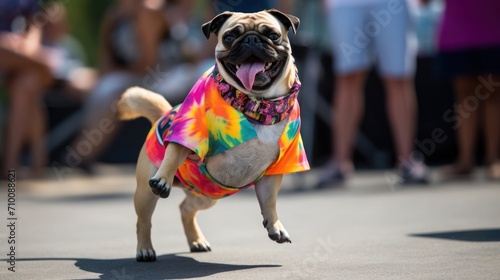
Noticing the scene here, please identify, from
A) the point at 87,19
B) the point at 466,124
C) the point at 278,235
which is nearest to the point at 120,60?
the point at 466,124

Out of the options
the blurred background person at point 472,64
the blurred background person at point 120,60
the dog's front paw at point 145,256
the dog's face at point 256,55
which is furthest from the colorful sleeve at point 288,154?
the blurred background person at point 120,60

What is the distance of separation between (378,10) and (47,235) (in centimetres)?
378

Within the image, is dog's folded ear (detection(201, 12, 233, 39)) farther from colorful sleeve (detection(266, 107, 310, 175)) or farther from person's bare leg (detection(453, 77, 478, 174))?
person's bare leg (detection(453, 77, 478, 174))

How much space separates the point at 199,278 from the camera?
162 inches

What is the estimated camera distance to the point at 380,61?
8.90m

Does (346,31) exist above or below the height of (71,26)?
below

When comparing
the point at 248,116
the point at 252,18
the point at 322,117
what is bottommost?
the point at 248,116

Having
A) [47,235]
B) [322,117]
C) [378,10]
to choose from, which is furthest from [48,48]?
[47,235]

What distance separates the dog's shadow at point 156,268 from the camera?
13.9 ft

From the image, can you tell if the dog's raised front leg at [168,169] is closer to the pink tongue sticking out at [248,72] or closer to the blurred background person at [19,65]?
the pink tongue sticking out at [248,72]

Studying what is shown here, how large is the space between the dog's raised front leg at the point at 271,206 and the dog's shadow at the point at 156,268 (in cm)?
16

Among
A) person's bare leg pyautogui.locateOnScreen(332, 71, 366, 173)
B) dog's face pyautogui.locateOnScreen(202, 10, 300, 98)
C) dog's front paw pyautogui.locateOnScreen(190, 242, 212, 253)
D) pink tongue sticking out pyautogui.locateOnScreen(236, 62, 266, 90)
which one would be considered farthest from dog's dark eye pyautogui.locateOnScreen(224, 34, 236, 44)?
person's bare leg pyautogui.locateOnScreen(332, 71, 366, 173)

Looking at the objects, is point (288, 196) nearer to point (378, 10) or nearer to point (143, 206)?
point (378, 10)

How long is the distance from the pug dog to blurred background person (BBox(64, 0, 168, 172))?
6.01m
